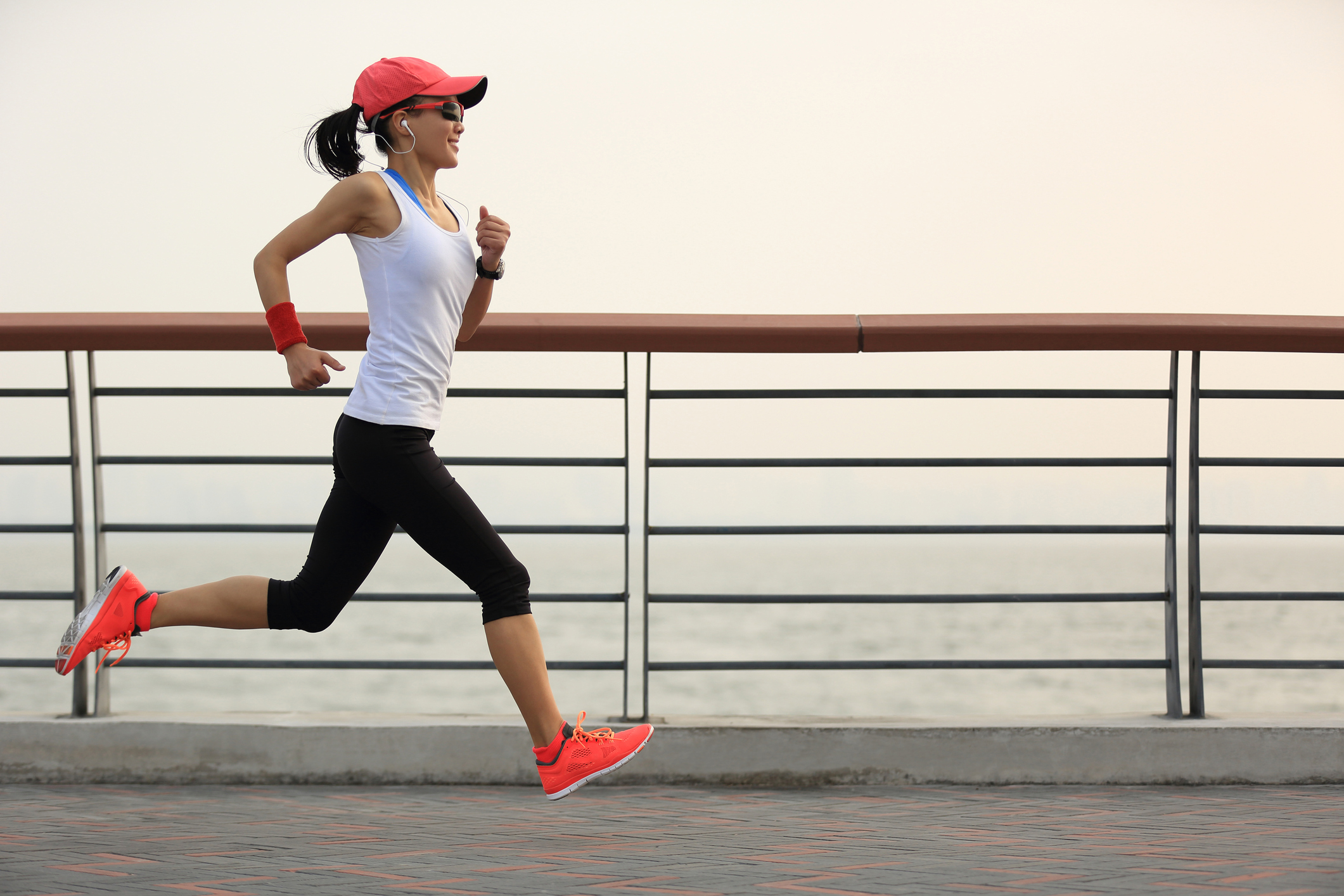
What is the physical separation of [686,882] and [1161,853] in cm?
103

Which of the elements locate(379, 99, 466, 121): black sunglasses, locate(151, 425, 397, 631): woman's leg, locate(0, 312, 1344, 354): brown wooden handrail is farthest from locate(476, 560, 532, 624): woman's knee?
locate(379, 99, 466, 121): black sunglasses

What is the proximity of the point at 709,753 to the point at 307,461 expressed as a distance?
1.47 m

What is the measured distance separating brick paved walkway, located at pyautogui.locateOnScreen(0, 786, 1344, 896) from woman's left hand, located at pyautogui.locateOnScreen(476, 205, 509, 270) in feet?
4.31

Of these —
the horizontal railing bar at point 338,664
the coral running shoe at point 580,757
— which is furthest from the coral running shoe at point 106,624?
the coral running shoe at point 580,757

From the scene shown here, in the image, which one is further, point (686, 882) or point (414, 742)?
point (414, 742)

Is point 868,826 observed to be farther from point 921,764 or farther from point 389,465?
point 389,465

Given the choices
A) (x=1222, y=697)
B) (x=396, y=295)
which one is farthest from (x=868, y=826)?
(x=1222, y=697)

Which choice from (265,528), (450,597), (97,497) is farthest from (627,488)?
(97,497)

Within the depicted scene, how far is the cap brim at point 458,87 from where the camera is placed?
2660mm

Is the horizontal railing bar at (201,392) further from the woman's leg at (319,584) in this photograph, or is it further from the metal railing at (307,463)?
the woman's leg at (319,584)

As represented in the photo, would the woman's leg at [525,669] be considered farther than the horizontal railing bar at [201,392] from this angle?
No

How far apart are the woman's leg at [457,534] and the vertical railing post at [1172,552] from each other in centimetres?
199

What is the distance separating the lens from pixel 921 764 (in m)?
3.50

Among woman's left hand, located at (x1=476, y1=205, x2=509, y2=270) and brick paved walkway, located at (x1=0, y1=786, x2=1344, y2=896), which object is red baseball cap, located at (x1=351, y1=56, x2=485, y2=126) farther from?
brick paved walkway, located at (x1=0, y1=786, x2=1344, y2=896)
